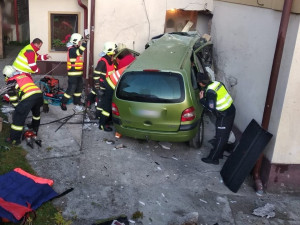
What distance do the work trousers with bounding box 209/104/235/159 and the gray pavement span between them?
0.28 metres

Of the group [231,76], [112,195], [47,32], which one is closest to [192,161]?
[112,195]

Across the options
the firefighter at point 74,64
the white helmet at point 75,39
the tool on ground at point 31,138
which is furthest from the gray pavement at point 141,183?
the white helmet at point 75,39

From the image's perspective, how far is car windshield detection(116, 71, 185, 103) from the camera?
7.09 meters

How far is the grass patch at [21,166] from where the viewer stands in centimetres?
551

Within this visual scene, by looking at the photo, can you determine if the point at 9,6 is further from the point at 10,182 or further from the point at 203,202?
the point at 203,202

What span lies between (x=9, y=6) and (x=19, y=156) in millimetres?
9328

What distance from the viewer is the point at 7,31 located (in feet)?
48.5

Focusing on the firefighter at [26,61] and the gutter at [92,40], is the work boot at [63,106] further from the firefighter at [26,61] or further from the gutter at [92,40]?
the gutter at [92,40]

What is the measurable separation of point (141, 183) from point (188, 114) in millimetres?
1565

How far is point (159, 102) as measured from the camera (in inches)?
280

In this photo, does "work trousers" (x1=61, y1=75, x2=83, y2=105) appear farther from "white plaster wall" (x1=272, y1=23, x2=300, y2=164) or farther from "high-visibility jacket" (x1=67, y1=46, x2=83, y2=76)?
"white plaster wall" (x1=272, y1=23, x2=300, y2=164)

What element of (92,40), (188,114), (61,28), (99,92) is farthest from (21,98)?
(61,28)

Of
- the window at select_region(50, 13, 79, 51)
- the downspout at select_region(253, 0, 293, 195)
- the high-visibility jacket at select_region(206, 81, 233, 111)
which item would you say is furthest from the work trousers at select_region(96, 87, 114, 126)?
the window at select_region(50, 13, 79, 51)

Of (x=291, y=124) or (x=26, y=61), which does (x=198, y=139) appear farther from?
(x=26, y=61)
